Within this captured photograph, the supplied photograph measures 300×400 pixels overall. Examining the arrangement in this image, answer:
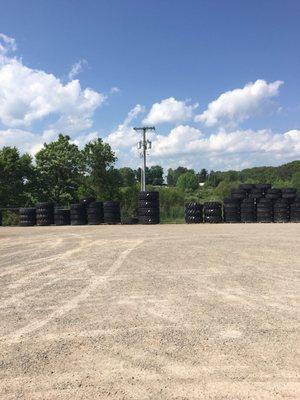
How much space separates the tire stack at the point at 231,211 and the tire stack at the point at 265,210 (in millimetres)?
1298

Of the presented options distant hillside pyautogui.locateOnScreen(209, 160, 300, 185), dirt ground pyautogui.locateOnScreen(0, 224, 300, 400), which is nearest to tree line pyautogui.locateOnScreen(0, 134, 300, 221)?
dirt ground pyautogui.locateOnScreen(0, 224, 300, 400)

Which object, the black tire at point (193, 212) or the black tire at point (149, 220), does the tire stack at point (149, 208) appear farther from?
the black tire at point (193, 212)

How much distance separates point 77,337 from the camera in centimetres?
588

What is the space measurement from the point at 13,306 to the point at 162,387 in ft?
13.4

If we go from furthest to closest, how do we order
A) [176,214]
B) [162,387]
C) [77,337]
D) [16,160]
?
[16,160], [176,214], [77,337], [162,387]

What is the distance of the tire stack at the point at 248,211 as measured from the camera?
28.1 m

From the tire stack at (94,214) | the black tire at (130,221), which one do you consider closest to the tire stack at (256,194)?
the black tire at (130,221)

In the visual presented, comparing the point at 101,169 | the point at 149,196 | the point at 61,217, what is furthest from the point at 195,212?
the point at 101,169

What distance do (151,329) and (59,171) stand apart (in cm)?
4094

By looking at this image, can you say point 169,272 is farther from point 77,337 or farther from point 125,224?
point 125,224

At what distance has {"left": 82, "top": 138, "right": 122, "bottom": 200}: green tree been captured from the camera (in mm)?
44969

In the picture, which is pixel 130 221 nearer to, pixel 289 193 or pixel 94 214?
pixel 94 214

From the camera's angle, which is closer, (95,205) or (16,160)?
(95,205)

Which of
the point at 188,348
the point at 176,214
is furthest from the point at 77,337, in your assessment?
the point at 176,214
